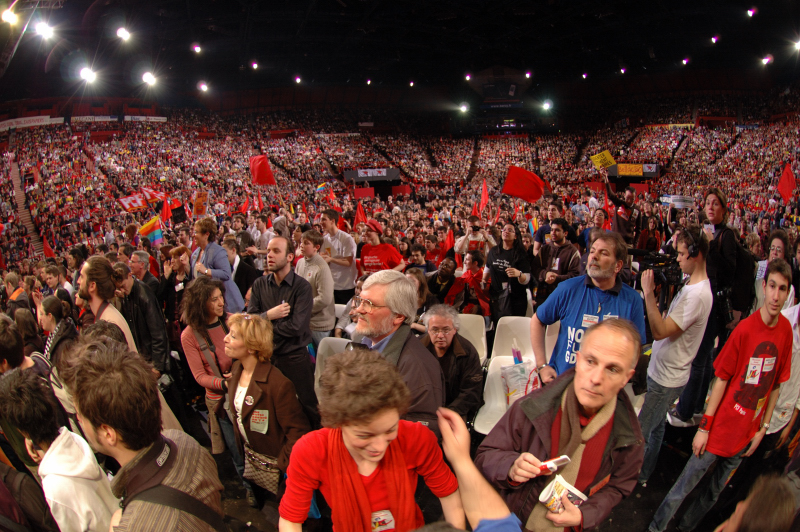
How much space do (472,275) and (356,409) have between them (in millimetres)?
3773

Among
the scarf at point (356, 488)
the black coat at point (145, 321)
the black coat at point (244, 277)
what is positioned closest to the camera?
the scarf at point (356, 488)

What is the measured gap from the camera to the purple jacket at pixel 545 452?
4.83ft

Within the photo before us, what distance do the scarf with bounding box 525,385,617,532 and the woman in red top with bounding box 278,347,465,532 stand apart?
0.28 metres

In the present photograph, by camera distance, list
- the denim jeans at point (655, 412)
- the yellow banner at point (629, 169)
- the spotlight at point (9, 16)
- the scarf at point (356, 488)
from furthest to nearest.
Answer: the yellow banner at point (629, 169)
the spotlight at point (9, 16)
the denim jeans at point (655, 412)
the scarf at point (356, 488)

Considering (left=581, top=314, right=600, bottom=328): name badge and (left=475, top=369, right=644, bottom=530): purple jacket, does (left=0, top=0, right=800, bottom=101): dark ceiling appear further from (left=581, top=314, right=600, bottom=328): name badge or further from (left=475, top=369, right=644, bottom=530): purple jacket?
(left=475, top=369, right=644, bottom=530): purple jacket

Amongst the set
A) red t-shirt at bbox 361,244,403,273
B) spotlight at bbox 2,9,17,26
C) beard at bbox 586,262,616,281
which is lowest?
beard at bbox 586,262,616,281

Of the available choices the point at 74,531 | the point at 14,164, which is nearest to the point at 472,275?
the point at 74,531

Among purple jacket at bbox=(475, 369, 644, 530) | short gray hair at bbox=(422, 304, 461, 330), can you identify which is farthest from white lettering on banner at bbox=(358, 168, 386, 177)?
purple jacket at bbox=(475, 369, 644, 530)

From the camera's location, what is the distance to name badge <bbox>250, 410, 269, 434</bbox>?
2381 millimetres

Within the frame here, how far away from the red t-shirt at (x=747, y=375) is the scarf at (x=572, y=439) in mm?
1375

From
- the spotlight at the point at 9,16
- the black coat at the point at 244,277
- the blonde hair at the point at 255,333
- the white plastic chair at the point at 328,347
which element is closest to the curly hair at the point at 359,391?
the blonde hair at the point at 255,333

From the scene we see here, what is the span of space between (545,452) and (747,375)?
161 cm

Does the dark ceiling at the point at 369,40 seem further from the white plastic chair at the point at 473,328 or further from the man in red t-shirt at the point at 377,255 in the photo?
the white plastic chair at the point at 473,328

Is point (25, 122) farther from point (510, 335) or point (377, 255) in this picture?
point (510, 335)
